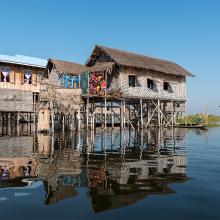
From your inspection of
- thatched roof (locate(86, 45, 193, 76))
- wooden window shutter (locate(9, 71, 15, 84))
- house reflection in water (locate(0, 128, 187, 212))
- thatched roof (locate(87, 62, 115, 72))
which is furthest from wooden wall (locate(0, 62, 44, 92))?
house reflection in water (locate(0, 128, 187, 212))

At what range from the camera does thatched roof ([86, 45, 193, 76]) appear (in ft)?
92.0

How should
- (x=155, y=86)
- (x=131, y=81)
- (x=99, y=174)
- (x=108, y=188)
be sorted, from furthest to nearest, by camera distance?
(x=155, y=86) < (x=131, y=81) < (x=99, y=174) < (x=108, y=188)

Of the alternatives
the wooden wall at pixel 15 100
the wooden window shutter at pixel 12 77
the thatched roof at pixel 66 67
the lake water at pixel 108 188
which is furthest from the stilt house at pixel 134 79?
the lake water at pixel 108 188

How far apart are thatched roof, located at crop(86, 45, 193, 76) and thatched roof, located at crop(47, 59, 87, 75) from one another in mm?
2380

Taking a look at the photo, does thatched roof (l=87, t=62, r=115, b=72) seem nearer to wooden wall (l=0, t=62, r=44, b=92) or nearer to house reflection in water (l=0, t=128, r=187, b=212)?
wooden wall (l=0, t=62, r=44, b=92)

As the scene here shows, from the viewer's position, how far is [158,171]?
8.87 metres

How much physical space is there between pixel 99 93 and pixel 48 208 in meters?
21.2

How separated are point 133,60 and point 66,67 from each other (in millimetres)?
6440

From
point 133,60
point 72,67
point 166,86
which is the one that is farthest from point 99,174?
point 166,86

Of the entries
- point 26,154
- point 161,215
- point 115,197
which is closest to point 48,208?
point 115,197

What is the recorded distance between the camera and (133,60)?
97.3ft

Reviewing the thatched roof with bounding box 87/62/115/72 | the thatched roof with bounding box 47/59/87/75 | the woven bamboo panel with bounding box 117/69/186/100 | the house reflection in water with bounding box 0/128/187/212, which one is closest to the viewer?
the house reflection in water with bounding box 0/128/187/212

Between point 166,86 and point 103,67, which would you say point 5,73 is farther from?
point 166,86

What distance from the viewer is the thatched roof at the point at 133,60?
28056 millimetres
